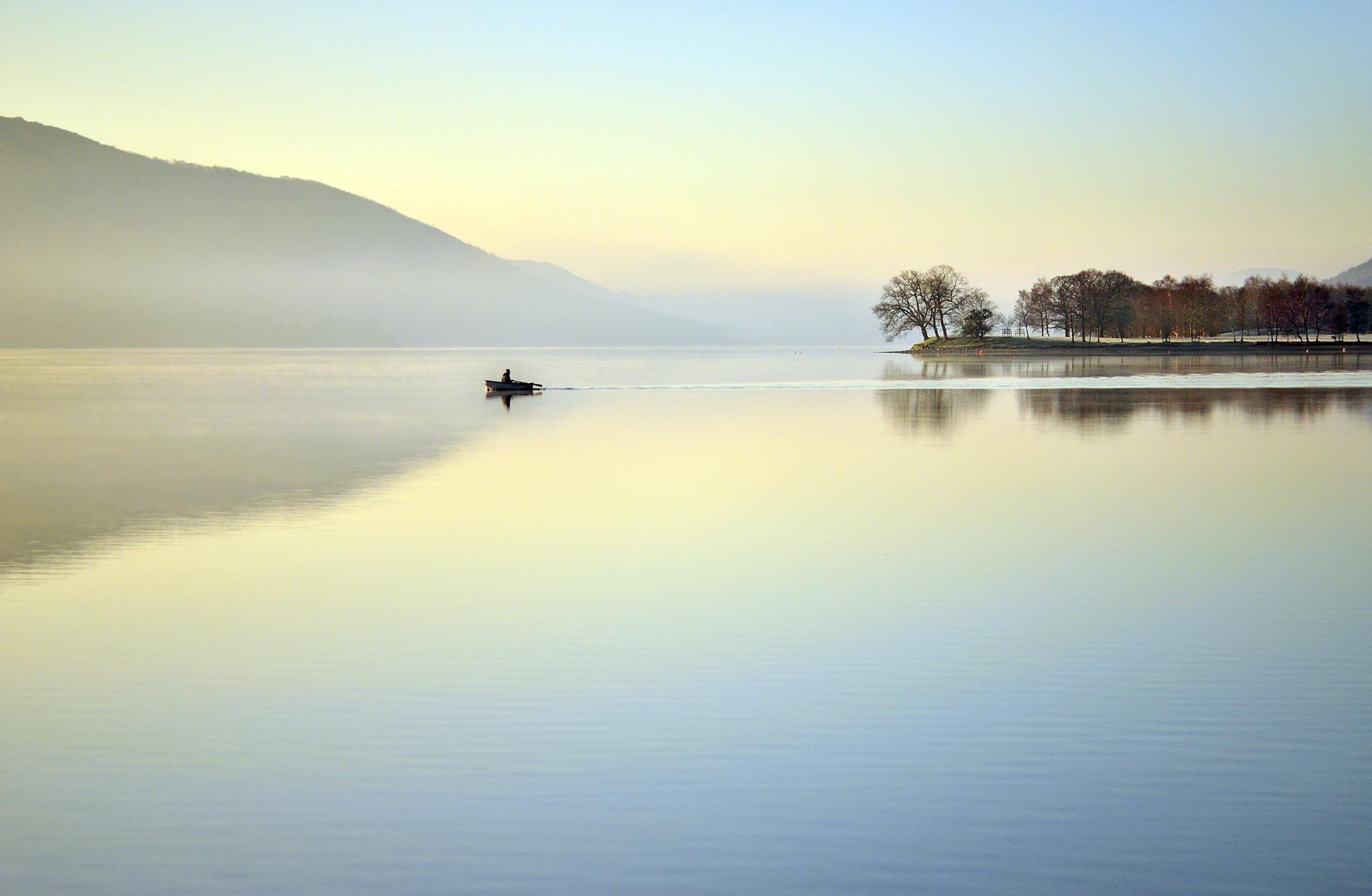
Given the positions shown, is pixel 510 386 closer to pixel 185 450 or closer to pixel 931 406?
pixel 931 406

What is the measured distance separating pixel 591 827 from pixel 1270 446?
34.2 metres

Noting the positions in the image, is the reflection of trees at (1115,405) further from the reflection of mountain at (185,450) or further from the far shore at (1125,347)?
the far shore at (1125,347)

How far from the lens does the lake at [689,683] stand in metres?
7.79

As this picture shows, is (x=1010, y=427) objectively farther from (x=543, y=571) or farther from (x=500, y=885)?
(x=500, y=885)

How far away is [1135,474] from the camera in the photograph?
30125 mm

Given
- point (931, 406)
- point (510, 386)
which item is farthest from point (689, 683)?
point (510, 386)

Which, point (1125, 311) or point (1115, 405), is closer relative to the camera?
point (1115, 405)

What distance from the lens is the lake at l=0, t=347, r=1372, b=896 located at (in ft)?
25.6

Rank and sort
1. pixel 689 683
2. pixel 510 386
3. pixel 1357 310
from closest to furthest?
pixel 689 683 < pixel 510 386 < pixel 1357 310

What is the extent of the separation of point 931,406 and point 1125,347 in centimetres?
12515

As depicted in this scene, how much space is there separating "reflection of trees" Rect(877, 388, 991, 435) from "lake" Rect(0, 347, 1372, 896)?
18573 millimetres

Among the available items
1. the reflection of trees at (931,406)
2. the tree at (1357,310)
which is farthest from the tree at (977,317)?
the reflection of trees at (931,406)

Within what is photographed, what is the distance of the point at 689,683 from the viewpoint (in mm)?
11688

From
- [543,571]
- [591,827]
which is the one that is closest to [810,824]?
[591,827]
